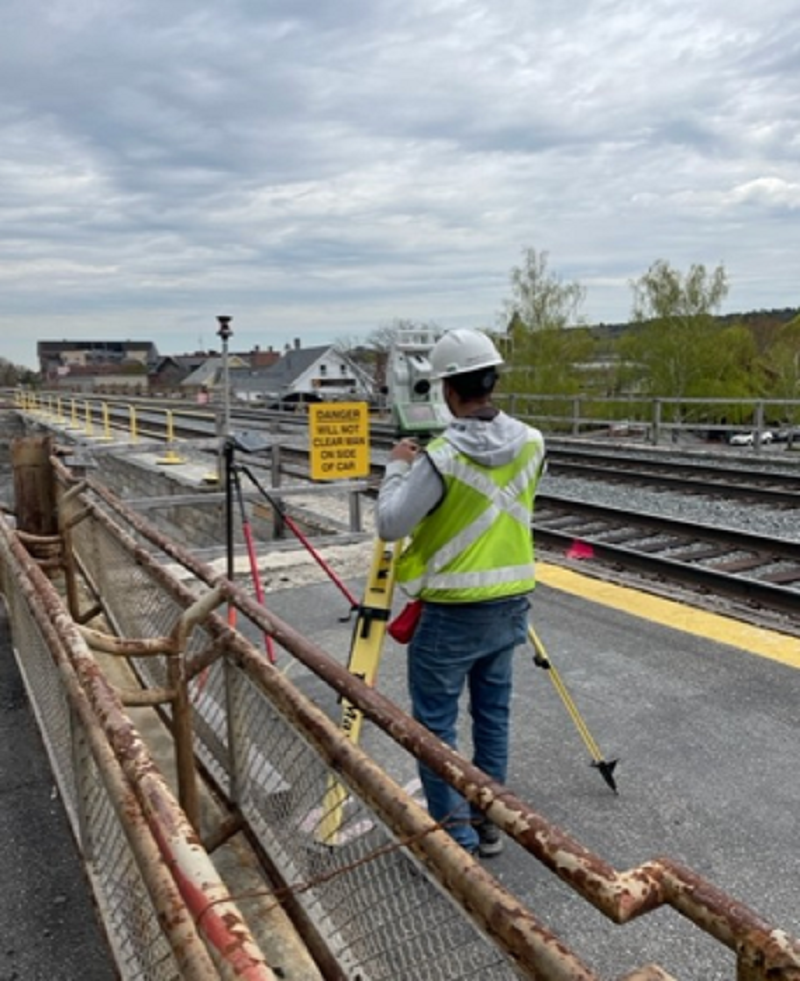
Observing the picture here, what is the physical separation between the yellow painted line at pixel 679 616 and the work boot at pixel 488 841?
2536mm

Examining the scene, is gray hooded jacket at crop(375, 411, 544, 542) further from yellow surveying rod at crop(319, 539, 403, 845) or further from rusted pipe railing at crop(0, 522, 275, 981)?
rusted pipe railing at crop(0, 522, 275, 981)

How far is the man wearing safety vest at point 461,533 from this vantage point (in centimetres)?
290

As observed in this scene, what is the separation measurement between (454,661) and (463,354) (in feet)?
3.66

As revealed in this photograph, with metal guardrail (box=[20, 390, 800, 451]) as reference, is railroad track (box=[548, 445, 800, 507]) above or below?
below

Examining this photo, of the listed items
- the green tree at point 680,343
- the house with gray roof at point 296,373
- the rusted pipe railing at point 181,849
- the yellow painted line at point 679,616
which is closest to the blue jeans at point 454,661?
the rusted pipe railing at point 181,849

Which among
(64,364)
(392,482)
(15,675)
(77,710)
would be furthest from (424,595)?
(64,364)

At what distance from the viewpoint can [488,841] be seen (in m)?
3.32

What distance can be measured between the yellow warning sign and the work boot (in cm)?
501

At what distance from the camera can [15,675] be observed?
5.27 metres

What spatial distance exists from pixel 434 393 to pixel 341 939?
2193 millimetres

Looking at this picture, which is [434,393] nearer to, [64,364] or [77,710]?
[77,710]

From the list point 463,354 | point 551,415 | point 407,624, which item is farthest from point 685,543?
point 551,415

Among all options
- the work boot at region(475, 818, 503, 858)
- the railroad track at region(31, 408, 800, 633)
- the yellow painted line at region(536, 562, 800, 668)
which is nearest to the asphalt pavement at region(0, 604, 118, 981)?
the work boot at region(475, 818, 503, 858)

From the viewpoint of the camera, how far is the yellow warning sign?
797cm
